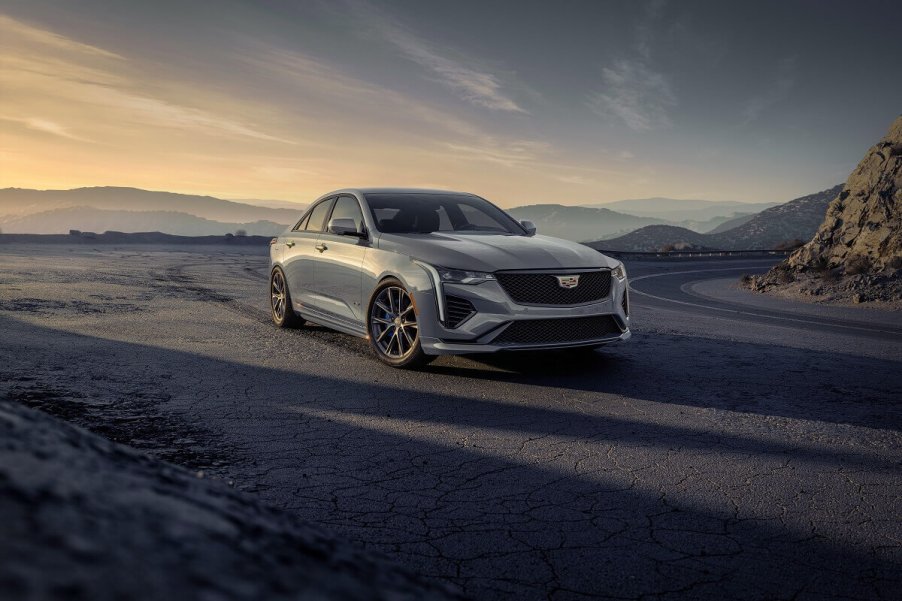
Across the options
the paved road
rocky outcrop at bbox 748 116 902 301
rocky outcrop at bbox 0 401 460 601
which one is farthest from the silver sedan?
rocky outcrop at bbox 748 116 902 301

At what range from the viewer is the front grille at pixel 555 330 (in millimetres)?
6922

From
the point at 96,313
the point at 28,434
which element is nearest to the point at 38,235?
the point at 96,313

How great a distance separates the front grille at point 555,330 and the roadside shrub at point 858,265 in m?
16.0

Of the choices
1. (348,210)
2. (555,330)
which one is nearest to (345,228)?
(348,210)

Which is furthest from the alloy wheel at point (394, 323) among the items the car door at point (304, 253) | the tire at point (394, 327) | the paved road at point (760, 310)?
the paved road at point (760, 310)

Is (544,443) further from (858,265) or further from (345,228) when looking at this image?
(858,265)

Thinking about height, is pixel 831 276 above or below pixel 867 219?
below

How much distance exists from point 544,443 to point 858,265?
18.9 meters

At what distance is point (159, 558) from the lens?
62 centimetres

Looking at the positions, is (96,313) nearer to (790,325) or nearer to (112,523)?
(790,325)

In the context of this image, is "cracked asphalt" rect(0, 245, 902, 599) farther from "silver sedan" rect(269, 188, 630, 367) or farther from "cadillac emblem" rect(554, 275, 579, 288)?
"cadillac emblem" rect(554, 275, 579, 288)

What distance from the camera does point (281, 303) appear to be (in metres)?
10.1

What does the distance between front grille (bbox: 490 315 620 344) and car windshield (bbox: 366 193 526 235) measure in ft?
6.10

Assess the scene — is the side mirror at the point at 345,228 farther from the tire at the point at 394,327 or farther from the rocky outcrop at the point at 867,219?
the rocky outcrop at the point at 867,219
